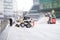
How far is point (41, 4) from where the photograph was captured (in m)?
7.96

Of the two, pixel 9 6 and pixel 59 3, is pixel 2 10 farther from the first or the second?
pixel 59 3

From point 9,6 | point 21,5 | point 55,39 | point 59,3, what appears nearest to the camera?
point 55,39

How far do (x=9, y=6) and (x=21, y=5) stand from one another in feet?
5.97

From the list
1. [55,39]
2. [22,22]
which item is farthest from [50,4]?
[55,39]

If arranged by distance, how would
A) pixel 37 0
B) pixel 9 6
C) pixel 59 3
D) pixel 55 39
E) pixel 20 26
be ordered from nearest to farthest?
pixel 55 39
pixel 20 26
pixel 9 6
pixel 59 3
pixel 37 0

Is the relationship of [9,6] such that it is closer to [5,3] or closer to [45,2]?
[5,3]

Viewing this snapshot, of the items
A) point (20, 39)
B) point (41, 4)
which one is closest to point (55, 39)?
point (20, 39)

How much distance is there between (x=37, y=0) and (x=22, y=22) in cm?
437

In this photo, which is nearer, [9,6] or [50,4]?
[9,6]

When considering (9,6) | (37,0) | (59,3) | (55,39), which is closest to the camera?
(55,39)

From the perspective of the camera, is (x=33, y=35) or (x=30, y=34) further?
(x=30, y=34)

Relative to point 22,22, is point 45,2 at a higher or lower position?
higher

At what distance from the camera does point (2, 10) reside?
458 centimetres

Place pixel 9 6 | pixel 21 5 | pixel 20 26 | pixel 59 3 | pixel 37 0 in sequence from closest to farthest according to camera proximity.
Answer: pixel 20 26, pixel 9 6, pixel 21 5, pixel 59 3, pixel 37 0
